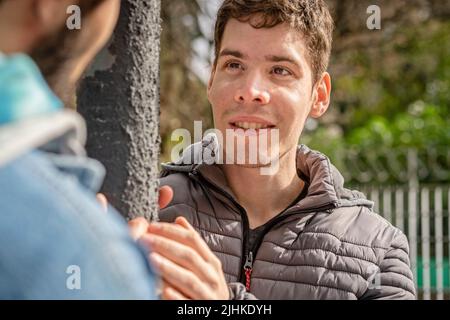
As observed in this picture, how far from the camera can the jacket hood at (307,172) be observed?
7.23ft

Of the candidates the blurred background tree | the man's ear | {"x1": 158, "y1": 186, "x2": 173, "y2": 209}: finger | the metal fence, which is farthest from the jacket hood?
the metal fence

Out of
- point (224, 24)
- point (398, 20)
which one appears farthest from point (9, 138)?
point (398, 20)

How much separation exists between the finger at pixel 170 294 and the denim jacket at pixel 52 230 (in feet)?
1.32

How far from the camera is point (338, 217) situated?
2.19m

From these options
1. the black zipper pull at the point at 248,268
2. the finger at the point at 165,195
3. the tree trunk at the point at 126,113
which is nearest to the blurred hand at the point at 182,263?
the tree trunk at the point at 126,113

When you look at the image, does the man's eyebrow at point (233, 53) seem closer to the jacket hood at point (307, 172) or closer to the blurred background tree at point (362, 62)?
the jacket hood at point (307, 172)

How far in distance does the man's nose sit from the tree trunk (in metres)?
0.44

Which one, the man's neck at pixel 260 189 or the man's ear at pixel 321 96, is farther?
the man's ear at pixel 321 96

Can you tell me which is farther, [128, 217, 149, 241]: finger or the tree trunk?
the tree trunk

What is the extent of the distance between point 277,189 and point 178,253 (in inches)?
39.5

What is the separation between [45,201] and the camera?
83 cm

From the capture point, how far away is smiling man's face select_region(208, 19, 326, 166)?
2.14m

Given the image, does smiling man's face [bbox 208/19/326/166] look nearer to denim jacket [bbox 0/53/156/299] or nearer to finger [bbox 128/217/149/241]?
finger [bbox 128/217/149/241]

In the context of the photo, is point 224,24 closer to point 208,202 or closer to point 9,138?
point 208,202
